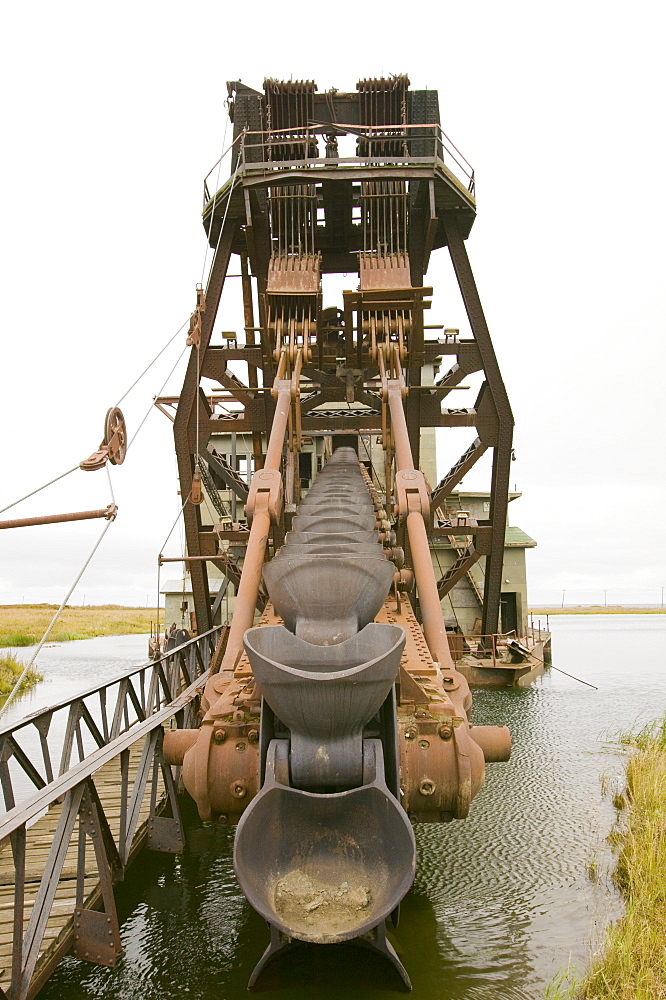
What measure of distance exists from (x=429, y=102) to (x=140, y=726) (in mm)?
10575

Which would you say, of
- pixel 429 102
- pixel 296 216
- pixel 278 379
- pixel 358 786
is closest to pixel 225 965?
pixel 358 786

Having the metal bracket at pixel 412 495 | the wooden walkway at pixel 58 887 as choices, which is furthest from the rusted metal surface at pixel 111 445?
the metal bracket at pixel 412 495

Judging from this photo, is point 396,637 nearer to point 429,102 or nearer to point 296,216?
Answer: point 296,216

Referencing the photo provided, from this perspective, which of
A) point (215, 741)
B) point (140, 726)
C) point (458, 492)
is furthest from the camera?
point (458, 492)

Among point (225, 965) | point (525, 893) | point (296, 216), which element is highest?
point (296, 216)

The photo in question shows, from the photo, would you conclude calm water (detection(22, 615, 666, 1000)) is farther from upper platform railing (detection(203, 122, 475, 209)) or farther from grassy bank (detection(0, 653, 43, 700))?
grassy bank (detection(0, 653, 43, 700))

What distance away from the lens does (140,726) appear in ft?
25.5

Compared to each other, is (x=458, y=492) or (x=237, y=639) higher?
(x=237, y=639)

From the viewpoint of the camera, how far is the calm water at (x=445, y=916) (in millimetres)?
5242

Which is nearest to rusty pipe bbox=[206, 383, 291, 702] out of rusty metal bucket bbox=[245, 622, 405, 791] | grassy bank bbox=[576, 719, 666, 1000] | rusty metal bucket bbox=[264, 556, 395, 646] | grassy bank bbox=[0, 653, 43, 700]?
rusty metal bucket bbox=[264, 556, 395, 646]

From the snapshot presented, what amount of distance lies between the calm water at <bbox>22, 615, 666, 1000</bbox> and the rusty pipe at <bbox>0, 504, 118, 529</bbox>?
271 cm

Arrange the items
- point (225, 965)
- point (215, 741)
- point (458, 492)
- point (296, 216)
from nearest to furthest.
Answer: point (215, 741) < point (225, 965) < point (296, 216) < point (458, 492)

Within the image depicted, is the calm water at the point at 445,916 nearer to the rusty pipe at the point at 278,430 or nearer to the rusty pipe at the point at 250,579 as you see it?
the rusty pipe at the point at 250,579

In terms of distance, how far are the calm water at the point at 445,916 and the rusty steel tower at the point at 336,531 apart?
3.58 ft
